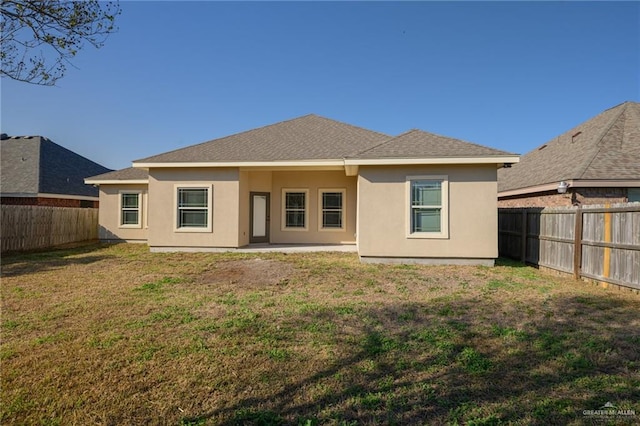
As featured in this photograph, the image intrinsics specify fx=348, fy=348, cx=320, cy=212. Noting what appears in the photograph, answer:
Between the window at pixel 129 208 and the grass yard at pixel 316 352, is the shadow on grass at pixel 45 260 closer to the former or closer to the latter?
the grass yard at pixel 316 352

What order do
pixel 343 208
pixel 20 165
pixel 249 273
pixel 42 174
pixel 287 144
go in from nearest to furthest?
1. pixel 249 273
2. pixel 287 144
3. pixel 343 208
4. pixel 42 174
5. pixel 20 165

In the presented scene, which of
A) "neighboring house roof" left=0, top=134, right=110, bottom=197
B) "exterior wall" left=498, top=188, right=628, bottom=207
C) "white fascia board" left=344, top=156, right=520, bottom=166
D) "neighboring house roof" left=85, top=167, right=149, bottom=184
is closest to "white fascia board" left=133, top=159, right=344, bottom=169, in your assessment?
"white fascia board" left=344, top=156, right=520, bottom=166

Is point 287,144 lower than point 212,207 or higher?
higher

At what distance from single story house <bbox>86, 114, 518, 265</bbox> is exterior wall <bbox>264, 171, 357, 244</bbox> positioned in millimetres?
41

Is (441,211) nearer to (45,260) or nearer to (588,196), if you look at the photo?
(588,196)

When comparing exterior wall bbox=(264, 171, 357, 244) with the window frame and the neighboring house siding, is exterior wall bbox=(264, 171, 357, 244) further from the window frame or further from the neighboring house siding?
the neighboring house siding

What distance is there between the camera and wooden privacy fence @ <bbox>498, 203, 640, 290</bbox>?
663cm

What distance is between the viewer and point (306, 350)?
4.11 metres

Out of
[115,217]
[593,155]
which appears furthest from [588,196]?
[115,217]

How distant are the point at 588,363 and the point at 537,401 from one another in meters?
1.22

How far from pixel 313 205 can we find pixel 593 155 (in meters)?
10.3

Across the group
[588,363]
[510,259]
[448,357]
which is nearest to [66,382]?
[448,357]

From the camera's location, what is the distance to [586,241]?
7695 mm

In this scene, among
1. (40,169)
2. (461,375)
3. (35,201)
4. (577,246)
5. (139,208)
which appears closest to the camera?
(461,375)
